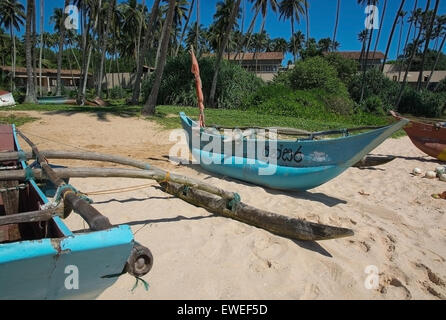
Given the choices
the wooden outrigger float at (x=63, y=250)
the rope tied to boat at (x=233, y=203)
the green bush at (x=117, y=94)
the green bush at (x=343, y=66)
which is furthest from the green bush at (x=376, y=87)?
the wooden outrigger float at (x=63, y=250)

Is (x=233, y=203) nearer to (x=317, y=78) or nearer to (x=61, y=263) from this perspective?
(x=61, y=263)

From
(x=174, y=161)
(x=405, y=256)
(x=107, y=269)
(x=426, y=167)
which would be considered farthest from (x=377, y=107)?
(x=107, y=269)

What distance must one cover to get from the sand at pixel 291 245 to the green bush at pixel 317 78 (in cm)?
1717

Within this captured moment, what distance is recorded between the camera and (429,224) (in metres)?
4.02

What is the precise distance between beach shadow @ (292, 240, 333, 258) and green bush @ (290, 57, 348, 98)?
1993 centimetres

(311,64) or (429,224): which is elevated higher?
(311,64)

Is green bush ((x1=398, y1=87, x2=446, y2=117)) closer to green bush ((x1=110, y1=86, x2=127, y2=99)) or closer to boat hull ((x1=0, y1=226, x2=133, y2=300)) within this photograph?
green bush ((x1=110, y1=86, x2=127, y2=99))

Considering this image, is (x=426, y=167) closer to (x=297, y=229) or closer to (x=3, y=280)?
(x=297, y=229)

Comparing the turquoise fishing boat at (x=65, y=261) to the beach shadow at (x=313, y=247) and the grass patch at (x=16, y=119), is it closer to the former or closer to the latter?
the beach shadow at (x=313, y=247)

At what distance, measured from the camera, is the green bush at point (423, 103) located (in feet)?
95.0

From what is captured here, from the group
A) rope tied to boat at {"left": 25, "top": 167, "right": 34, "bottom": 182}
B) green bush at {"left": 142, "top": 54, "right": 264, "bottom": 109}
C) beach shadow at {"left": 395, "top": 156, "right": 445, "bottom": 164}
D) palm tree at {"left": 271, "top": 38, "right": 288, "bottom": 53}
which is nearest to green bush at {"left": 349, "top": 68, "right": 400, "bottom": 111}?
green bush at {"left": 142, "top": 54, "right": 264, "bottom": 109}
